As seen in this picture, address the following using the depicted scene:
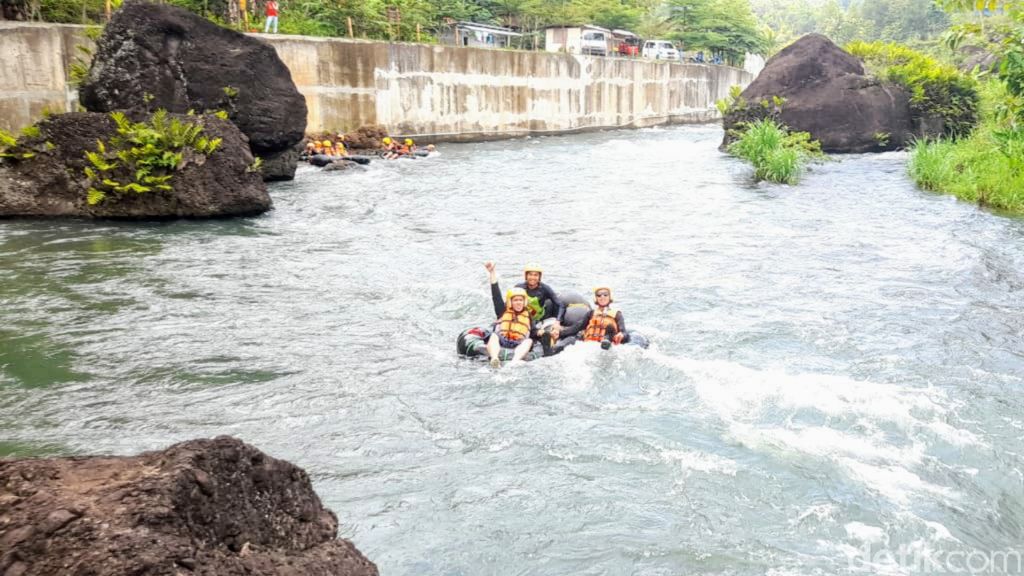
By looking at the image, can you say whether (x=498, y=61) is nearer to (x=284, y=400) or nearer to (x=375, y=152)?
(x=375, y=152)

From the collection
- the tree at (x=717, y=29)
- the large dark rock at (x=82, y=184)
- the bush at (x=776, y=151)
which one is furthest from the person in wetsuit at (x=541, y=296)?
the tree at (x=717, y=29)

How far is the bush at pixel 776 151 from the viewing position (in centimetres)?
2220

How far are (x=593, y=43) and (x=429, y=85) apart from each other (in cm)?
1775

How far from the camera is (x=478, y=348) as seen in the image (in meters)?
9.24

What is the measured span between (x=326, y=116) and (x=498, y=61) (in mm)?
8452

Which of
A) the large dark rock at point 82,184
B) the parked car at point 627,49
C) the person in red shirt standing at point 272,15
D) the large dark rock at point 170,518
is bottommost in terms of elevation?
the large dark rock at point 170,518

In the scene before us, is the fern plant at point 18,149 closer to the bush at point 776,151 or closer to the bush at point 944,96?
the bush at point 776,151

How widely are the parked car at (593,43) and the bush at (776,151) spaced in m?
19.5

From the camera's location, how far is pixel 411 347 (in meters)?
9.69

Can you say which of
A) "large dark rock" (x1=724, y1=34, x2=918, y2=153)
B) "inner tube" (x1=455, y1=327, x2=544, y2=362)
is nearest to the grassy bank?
"large dark rock" (x1=724, y1=34, x2=918, y2=153)

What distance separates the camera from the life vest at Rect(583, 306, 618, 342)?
943 cm

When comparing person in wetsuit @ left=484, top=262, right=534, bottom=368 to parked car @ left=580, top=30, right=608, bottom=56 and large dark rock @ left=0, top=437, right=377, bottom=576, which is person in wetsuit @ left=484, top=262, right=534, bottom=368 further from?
parked car @ left=580, top=30, right=608, bottom=56

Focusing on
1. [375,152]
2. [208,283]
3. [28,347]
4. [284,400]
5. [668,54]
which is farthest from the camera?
[668,54]

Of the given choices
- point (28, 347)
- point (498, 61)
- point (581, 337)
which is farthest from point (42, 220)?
point (498, 61)
